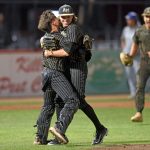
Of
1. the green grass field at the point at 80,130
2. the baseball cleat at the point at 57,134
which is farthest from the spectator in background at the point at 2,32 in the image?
the baseball cleat at the point at 57,134

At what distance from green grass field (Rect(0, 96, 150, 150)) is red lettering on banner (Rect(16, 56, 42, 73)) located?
5.71m

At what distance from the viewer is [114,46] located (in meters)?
26.0

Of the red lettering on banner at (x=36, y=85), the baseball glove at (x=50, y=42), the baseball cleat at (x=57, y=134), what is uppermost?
the baseball glove at (x=50, y=42)

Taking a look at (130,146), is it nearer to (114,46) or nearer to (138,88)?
(138,88)

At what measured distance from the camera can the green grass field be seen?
11060 millimetres

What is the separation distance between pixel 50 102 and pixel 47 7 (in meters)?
14.9

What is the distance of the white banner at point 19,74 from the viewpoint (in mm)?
23203

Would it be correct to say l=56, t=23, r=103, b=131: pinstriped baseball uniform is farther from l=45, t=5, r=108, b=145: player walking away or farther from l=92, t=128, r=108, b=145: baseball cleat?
l=92, t=128, r=108, b=145: baseball cleat

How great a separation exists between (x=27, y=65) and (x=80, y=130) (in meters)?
10.3

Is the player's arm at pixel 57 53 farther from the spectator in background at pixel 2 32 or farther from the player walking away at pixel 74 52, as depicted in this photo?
the spectator in background at pixel 2 32

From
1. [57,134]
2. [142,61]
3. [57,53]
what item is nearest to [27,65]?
[142,61]

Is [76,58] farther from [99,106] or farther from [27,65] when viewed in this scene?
[27,65]

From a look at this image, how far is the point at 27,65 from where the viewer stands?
23.4m

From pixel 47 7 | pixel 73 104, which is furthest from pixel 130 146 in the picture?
pixel 47 7
